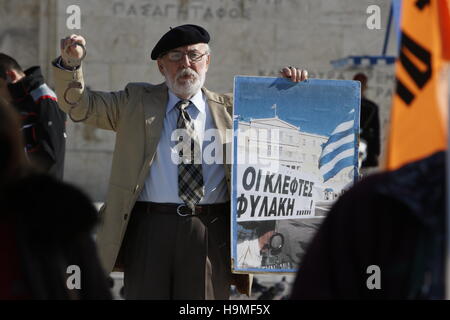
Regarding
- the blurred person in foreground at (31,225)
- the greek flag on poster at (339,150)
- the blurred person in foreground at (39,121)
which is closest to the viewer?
the blurred person in foreground at (31,225)

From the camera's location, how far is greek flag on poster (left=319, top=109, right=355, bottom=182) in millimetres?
5227

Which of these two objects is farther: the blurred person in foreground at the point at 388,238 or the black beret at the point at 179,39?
the black beret at the point at 179,39

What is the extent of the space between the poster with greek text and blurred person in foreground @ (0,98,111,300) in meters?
2.35

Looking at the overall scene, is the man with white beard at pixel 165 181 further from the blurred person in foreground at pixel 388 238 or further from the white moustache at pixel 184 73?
the blurred person in foreground at pixel 388 238

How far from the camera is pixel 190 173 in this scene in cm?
491

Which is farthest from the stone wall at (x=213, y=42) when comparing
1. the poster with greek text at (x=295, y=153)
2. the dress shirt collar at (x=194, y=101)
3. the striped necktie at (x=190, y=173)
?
the striped necktie at (x=190, y=173)

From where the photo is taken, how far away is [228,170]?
199 inches

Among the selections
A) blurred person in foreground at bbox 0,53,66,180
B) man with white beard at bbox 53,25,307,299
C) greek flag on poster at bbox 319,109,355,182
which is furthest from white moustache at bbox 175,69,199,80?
blurred person in foreground at bbox 0,53,66,180

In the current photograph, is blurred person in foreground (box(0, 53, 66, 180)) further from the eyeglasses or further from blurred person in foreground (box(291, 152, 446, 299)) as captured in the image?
blurred person in foreground (box(291, 152, 446, 299))

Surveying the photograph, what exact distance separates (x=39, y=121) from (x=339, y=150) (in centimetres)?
240

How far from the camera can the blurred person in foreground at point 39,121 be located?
673cm

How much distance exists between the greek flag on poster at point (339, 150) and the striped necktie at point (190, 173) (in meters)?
0.70

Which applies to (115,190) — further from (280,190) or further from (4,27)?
(4,27)
